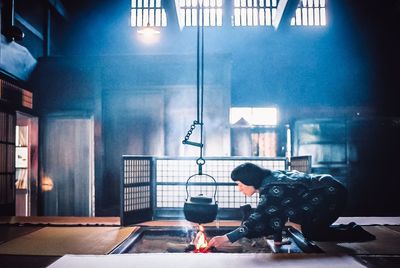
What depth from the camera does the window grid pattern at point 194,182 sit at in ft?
16.5

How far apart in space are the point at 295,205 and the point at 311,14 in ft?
27.4

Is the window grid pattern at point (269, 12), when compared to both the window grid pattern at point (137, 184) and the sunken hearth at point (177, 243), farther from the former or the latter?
the sunken hearth at point (177, 243)

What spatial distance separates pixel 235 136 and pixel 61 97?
492cm

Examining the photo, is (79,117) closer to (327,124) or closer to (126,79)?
(126,79)

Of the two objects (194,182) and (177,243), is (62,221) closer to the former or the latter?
(177,243)

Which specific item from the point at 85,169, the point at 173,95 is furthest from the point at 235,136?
the point at 85,169

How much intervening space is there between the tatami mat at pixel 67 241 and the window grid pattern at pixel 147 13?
749 cm

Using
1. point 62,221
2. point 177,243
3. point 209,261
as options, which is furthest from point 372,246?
point 62,221

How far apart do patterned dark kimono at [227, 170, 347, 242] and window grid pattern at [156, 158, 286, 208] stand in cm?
132

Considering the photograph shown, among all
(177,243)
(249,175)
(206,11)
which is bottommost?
(177,243)

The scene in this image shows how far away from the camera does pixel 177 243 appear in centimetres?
414

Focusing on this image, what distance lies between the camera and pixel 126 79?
8430 mm

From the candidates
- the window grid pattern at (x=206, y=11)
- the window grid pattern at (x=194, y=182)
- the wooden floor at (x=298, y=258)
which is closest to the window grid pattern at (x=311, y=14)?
the window grid pattern at (x=206, y=11)

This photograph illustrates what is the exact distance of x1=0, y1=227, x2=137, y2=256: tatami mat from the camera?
3229mm
